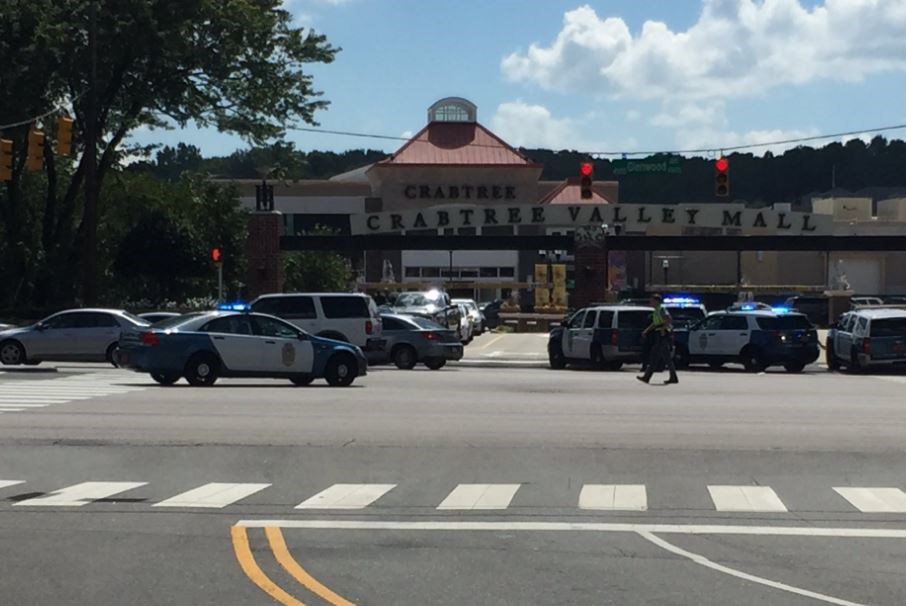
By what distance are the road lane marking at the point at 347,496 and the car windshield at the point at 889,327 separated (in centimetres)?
2220

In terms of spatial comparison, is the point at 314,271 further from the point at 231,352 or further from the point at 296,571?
the point at 296,571

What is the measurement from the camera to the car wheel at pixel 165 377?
24406 millimetres

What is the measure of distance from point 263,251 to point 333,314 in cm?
1762

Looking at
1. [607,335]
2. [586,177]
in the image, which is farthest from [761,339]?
[586,177]

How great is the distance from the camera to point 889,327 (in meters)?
32.3

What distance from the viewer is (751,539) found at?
10156mm

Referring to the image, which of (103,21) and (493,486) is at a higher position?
(103,21)

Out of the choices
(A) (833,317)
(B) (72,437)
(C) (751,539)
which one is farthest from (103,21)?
(A) (833,317)

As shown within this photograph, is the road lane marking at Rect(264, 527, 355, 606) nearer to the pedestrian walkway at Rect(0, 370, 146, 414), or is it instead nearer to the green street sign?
the pedestrian walkway at Rect(0, 370, 146, 414)

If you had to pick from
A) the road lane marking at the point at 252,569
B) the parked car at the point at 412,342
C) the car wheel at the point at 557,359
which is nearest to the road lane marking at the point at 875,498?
the road lane marking at the point at 252,569

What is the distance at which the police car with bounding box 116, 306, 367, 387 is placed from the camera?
24031 millimetres

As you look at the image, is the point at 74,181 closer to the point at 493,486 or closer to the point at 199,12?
the point at 199,12

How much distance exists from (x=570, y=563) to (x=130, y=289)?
4863cm

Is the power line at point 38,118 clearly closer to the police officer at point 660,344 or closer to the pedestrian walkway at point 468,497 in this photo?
the police officer at point 660,344
